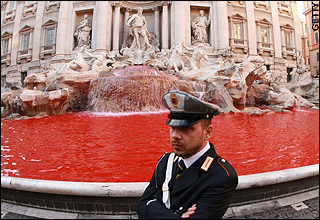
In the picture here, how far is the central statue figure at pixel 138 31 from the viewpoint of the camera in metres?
13.7

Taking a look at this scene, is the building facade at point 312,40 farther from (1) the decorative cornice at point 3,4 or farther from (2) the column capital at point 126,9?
(1) the decorative cornice at point 3,4

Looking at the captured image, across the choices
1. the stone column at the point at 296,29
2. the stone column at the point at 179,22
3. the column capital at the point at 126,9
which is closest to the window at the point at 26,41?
the column capital at the point at 126,9

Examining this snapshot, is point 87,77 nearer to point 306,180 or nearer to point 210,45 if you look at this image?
point 306,180

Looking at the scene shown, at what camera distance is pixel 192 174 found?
2.89ft

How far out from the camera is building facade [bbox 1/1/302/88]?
1498cm

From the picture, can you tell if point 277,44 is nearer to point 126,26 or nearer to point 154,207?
point 126,26

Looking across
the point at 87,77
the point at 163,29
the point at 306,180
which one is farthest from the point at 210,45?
the point at 306,180

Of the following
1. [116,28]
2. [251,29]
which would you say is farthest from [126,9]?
[251,29]

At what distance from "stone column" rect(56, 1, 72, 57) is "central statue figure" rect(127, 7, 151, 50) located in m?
6.03

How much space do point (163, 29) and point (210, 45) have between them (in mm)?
4069

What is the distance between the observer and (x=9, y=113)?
784 centimetres

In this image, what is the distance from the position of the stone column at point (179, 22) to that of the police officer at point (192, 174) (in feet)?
47.3

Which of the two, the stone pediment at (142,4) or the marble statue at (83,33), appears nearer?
the marble statue at (83,33)

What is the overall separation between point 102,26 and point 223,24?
9.61 meters
